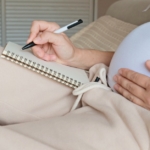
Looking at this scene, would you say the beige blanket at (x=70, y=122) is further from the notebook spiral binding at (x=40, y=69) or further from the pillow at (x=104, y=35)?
the pillow at (x=104, y=35)

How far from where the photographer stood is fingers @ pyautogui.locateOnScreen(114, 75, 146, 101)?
0.70m

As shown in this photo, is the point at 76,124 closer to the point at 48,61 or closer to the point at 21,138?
the point at 21,138

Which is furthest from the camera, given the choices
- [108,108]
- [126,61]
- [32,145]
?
[126,61]

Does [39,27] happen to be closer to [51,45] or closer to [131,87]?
[51,45]

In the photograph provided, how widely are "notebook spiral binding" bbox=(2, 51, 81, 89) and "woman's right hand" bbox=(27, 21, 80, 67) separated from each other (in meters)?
0.06

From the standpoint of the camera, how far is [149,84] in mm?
680

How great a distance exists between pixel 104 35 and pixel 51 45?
2.27 feet

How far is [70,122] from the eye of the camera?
575mm

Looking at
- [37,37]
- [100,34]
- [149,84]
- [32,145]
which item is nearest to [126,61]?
[149,84]

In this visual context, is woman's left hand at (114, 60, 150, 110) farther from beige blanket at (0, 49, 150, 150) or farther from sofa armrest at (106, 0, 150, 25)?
sofa armrest at (106, 0, 150, 25)

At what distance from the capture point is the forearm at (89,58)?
0.88 m

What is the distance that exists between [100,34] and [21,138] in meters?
1.07

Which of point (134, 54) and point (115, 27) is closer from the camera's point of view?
point (134, 54)

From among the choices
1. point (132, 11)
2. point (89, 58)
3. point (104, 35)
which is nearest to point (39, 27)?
point (89, 58)
